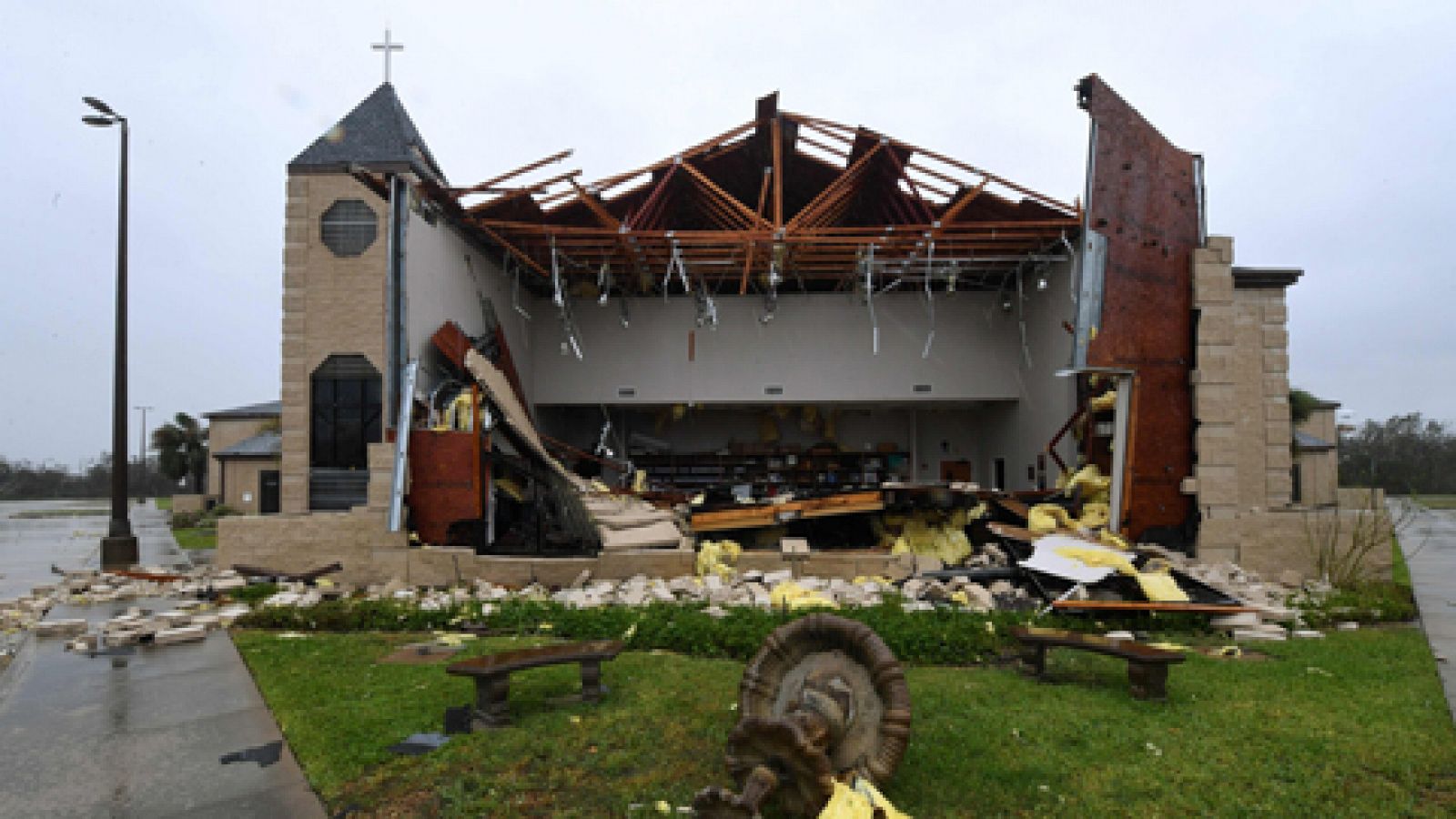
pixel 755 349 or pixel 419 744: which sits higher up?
pixel 755 349

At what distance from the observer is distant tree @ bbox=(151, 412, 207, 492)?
1578 inches

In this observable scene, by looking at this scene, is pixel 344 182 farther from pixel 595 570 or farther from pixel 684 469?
pixel 684 469

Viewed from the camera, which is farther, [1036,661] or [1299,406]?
[1299,406]

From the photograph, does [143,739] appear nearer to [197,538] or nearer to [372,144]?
[372,144]

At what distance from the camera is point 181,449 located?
40.2 meters

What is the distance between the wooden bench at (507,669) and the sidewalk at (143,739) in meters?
0.98

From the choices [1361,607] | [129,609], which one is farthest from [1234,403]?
[129,609]

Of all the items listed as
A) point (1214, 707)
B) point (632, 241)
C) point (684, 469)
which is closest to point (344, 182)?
point (632, 241)

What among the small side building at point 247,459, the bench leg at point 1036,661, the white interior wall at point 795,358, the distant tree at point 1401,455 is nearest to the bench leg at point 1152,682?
the bench leg at point 1036,661

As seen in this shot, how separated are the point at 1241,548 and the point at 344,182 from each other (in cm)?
1407

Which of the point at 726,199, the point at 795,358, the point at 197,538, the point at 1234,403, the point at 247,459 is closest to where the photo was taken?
the point at 1234,403

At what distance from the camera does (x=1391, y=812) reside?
3.60 m

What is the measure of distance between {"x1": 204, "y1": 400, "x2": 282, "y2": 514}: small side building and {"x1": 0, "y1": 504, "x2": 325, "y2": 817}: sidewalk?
17651 millimetres

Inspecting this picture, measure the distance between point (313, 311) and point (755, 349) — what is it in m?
9.43
